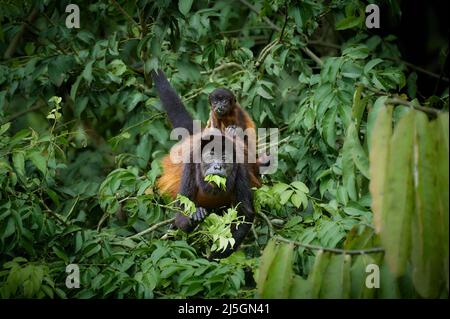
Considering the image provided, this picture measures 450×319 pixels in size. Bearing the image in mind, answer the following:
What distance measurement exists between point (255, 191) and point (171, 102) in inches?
62.6

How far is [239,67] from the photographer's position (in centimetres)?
782

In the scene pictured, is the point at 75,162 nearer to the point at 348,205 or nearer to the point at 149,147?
the point at 149,147

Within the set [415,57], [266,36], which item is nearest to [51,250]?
[266,36]

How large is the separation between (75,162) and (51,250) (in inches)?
114

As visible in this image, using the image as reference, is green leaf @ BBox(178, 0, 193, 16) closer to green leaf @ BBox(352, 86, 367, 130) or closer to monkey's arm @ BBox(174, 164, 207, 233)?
monkey's arm @ BBox(174, 164, 207, 233)

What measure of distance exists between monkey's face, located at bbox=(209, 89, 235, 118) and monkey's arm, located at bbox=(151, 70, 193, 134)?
1.75 ft

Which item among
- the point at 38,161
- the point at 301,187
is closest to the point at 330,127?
the point at 301,187

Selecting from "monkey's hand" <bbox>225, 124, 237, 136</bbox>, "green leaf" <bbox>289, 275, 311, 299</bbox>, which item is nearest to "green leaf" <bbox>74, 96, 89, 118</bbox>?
"monkey's hand" <bbox>225, 124, 237, 136</bbox>

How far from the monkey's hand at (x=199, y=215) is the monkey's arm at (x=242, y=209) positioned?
0.97 feet

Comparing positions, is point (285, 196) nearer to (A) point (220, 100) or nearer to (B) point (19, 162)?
(B) point (19, 162)

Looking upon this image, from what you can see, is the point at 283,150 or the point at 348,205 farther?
the point at 283,150

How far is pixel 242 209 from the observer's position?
629cm
